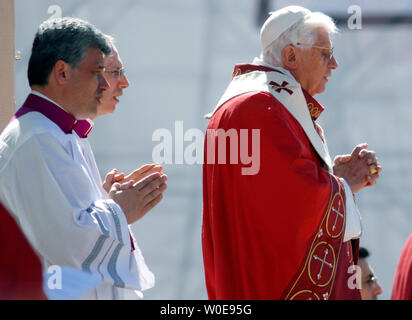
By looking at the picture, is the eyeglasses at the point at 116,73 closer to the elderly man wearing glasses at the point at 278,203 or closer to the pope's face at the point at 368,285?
the elderly man wearing glasses at the point at 278,203

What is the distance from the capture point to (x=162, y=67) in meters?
4.97

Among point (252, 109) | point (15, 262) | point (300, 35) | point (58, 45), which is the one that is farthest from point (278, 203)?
point (15, 262)

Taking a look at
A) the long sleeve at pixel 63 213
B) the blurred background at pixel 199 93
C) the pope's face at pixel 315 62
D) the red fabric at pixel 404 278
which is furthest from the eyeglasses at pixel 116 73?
the red fabric at pixel 404 278

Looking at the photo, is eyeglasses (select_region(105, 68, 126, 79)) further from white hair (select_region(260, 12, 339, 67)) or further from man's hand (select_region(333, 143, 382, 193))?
man's hand (select_region(333, 143, 382, 193))

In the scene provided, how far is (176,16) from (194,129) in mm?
666

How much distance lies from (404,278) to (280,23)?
4.21 feet

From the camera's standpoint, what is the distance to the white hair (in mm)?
3730

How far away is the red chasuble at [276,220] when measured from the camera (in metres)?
3.35

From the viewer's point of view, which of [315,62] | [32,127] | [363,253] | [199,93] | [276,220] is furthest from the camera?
[199,93]

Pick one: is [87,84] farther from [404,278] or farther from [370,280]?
[370,280]

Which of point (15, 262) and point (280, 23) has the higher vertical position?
point (280, 23)

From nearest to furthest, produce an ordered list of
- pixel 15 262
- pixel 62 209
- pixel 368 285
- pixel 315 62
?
pixel 15 262 < pixel 62 209 < pixel 315 62 < pixel 368 285

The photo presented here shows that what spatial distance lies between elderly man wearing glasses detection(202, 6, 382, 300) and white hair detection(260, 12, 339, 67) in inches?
3.0

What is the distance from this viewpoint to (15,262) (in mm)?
1800
